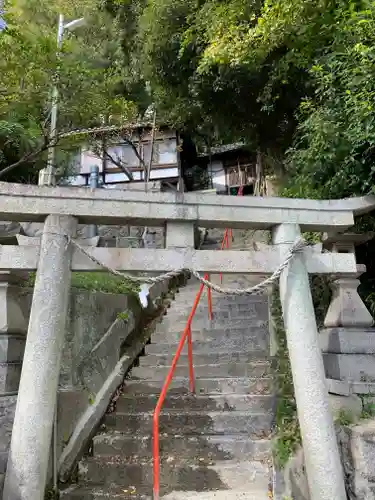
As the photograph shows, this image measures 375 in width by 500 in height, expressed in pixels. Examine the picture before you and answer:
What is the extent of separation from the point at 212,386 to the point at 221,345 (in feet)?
3.64

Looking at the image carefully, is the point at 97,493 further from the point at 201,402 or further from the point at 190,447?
the point at 201,402

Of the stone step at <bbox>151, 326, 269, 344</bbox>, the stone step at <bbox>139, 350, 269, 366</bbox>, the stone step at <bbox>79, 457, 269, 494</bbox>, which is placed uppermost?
the stone step at <bbox>151, 326, 269, 344</bbox>

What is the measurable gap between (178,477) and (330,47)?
5753 millimetres

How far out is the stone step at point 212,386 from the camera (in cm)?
559

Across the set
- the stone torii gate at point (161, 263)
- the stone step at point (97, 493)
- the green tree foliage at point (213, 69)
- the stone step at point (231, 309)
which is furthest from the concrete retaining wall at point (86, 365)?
the green tree foliage at point (213, 69)

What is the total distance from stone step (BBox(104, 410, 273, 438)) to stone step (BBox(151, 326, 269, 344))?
71.3 inches

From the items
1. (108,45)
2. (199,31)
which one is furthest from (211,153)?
(199,31)

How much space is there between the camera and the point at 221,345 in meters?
6.84

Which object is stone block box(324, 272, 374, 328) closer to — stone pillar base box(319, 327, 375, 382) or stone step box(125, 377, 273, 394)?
stone pillar base box(319, 327, 375, 382)

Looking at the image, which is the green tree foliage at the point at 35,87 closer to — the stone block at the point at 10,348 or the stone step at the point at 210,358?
the stone block at the point at 10,348

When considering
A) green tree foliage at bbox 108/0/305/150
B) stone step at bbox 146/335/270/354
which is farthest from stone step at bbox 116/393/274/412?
green tree foliage at bbox 108/0/305/150

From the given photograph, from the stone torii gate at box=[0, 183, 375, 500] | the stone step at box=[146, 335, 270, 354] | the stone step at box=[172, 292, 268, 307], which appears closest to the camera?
the stone torii gate at box=[0, 183, 375, 500]

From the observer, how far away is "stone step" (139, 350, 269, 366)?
253 inches

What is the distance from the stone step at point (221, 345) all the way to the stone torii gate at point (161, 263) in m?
2.82
